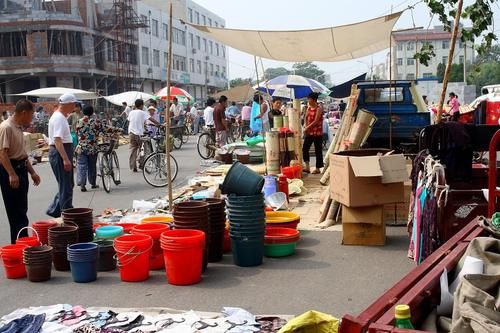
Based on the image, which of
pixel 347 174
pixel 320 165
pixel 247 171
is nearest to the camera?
pixel 247 171

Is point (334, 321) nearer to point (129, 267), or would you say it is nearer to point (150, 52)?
point (129, 267)

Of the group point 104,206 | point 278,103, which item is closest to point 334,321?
point 104,206

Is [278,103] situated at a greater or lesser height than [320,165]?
greater

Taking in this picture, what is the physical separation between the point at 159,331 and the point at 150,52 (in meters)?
61.9

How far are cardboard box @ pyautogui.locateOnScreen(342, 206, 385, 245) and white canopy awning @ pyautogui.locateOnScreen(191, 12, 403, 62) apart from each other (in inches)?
193

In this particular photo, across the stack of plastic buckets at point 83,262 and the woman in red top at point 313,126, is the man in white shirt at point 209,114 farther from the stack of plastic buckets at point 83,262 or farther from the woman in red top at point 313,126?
the stack of plastic buckets at point 83,262

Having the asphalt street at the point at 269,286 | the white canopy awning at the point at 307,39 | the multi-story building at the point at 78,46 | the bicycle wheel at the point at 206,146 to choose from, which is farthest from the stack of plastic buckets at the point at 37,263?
the multi-story building at the point at 78,46

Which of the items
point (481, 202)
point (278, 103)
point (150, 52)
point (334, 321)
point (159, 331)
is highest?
point (150, 52)

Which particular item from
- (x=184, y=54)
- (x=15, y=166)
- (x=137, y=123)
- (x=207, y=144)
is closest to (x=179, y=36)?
(x=184, y=54)

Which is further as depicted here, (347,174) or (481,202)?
(347,174)

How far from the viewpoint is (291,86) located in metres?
22.9

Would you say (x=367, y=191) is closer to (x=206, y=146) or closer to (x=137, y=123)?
(x=137, y=123)

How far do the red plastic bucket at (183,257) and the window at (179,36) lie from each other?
7089cm

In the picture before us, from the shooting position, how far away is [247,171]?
6.41 meters
